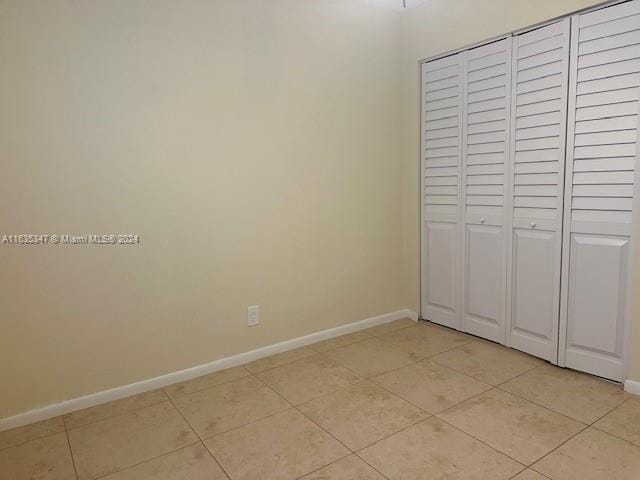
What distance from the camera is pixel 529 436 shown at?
1861 millimetres

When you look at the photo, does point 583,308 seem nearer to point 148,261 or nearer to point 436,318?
point 436,318

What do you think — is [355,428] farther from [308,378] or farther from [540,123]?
[540,123]

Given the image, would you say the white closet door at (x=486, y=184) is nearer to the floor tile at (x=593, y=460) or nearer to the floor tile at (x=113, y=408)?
the floor tile at (x=593, y=460)

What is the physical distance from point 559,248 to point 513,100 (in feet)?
3.02

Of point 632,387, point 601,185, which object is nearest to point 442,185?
point 601,185

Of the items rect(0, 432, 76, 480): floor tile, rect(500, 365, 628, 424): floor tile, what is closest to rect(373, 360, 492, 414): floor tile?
rect(500, 365, 628, 424): floor tile

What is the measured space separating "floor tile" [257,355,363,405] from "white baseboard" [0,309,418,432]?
19 centimetres

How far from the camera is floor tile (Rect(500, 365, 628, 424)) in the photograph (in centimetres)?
205

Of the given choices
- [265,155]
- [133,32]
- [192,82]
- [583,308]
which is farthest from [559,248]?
[133,32]

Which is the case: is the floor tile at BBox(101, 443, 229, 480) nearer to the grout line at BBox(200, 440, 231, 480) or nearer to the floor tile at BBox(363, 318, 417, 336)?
the grout line at BBox(200, 440, 231, 480)

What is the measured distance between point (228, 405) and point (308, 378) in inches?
19.4

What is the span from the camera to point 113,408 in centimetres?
217

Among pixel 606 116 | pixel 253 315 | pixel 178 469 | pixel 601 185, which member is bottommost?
pixel 178 469

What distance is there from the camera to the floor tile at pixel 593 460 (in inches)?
63.5
